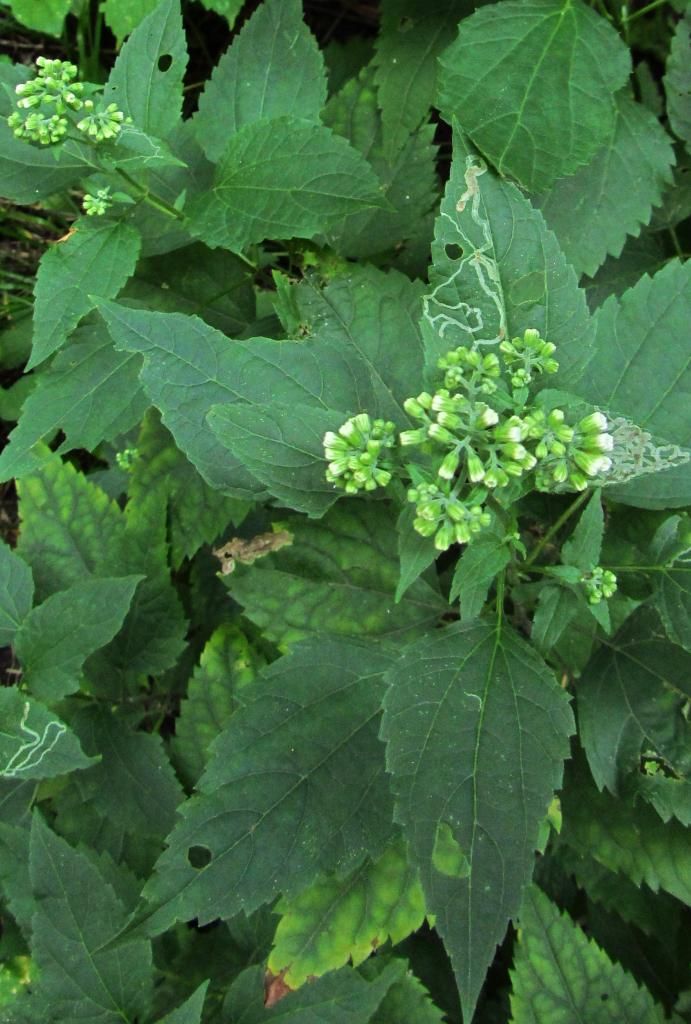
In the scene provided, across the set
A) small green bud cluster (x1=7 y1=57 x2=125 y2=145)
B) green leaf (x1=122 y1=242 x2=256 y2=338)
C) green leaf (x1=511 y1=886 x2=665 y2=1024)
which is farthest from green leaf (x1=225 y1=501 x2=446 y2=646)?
small green bud cluster (x1=7 y1=57 x2=125 y2=145)

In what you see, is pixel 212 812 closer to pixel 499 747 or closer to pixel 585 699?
pixel 499 747

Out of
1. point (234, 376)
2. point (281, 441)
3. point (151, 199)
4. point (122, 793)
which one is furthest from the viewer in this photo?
point (122, 793)

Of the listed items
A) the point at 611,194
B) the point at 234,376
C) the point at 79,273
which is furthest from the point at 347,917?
the point at 611,194

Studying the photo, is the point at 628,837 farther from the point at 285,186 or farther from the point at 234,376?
the point at 285,186

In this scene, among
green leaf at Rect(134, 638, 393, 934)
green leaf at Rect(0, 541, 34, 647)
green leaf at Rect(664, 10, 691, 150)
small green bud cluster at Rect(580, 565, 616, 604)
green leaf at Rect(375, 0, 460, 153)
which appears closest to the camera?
small green bud cluster at Rect(580, 565, 616, 604)

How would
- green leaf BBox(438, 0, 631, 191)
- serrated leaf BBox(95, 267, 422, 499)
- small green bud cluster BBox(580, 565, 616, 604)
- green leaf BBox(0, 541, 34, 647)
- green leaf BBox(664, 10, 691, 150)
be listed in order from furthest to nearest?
green leaf BBox(664, 10, 691, 150)
green leaf BBox(0, 541, 34, 647)
green leaf BBox(438, 0, 631, 191)
serrated leaf BBox(95, 267, 422, 499)
small green bud cluster BBox(580, 565, 616, 604)

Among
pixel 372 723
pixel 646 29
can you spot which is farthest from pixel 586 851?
pixel 646 29

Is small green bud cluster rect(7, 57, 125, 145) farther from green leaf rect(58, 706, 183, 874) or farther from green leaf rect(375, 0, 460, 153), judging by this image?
green leaf rect(58, 706, 183, 874)
